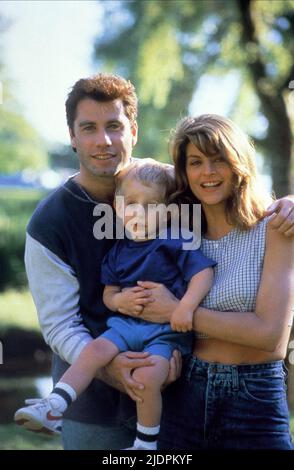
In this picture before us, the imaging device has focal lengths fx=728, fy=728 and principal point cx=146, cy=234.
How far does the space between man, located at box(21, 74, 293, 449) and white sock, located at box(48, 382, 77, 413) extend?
114 mm

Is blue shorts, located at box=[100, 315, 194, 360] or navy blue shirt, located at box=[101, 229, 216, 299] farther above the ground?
navy blue shirt, located at box=[101, 229, 216, 299]

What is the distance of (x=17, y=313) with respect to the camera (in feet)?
24.7

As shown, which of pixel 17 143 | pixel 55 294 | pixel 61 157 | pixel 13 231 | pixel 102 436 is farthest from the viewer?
pixel 61 157

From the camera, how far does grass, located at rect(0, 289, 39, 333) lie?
7.34 meters

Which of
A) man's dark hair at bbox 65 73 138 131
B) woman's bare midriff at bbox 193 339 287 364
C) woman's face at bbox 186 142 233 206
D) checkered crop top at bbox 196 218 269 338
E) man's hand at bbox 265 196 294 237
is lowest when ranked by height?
woman's bare midriff at bbox 193 339 287 364

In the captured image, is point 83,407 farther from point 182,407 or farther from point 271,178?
point 271,178

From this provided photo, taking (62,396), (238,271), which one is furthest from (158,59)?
(62,396)

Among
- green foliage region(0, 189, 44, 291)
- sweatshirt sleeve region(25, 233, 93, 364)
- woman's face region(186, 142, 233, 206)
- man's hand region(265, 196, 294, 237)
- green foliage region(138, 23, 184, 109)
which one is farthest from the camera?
green foliage region(0, 189, 44, 291)

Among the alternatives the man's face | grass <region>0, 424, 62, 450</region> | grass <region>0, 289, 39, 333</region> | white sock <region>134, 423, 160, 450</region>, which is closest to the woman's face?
the man's face

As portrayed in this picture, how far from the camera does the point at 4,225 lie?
8.21 m

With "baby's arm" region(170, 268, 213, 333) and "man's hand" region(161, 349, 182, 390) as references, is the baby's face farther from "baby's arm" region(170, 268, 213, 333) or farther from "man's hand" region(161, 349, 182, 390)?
"man's hand" region(161, 349, 182, 390)

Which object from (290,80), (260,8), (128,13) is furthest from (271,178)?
(128,13)

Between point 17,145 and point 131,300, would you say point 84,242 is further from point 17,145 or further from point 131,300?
point 17,145

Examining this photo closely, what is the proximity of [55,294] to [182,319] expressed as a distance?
0.42m
